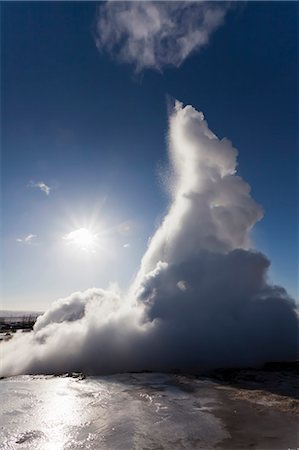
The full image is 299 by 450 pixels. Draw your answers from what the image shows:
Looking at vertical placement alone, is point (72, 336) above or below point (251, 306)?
below

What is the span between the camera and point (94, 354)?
1495 inches

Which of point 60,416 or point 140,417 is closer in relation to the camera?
point 140,417

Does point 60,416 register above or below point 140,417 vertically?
below

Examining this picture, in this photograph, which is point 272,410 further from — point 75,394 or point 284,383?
point 75,394

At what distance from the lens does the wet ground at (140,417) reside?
16.9 metres

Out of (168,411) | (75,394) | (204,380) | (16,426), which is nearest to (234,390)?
(204,380)

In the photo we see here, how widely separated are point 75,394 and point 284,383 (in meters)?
16.3

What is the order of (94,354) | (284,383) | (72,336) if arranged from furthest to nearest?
(72,336) → (94,354) → (284,383)

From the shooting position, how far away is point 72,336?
136 ft

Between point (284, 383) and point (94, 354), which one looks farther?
point (94, 354)

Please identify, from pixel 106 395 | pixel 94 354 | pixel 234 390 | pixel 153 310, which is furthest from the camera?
pixel 153 310

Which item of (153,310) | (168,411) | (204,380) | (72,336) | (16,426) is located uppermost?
(153,310)

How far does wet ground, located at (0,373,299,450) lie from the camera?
55.3 feet

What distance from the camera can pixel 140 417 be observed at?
20.6 metres
